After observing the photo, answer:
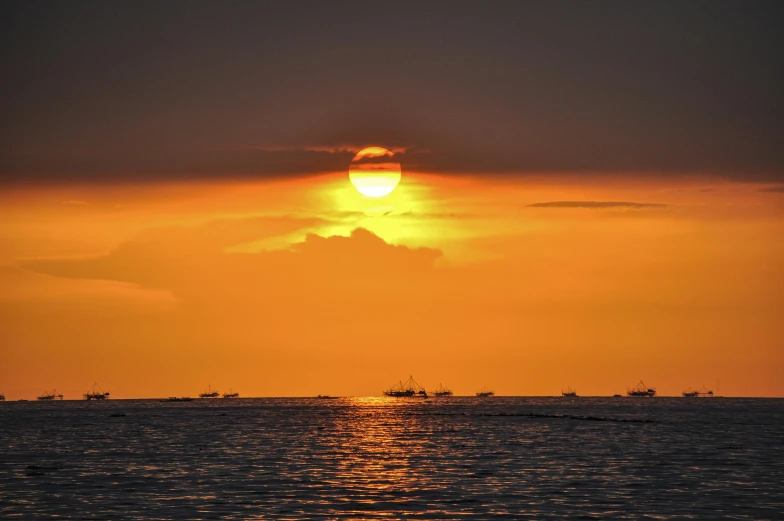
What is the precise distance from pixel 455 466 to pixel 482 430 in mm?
77298

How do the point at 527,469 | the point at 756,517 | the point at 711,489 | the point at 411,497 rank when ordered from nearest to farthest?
the point at 756,517 → the point at 411,497 → the point at 711,489 → the point at 527,469

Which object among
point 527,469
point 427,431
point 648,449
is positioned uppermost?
point 427,431

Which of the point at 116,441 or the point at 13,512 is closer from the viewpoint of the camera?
the point at 13,512

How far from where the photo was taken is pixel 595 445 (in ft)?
412

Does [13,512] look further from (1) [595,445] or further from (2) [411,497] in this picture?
(1) [595,445]

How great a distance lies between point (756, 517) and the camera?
202 ft

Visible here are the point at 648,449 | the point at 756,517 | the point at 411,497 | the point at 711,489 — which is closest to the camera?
the point at 756,517

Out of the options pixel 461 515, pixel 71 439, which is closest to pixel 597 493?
pixel 461 515

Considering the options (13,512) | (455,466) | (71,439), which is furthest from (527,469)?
(71,439)

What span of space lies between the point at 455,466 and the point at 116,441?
62260 mm

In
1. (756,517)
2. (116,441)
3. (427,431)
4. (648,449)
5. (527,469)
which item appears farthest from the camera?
(427,431)

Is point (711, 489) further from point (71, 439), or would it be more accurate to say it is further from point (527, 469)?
point (71, 439)

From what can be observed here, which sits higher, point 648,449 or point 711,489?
point 648,449

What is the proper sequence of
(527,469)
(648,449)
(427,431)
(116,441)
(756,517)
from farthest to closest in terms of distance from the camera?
1. (427,431)
2. (116,441)
3. (648,449)
4. (527,469)
5. (756,517)
